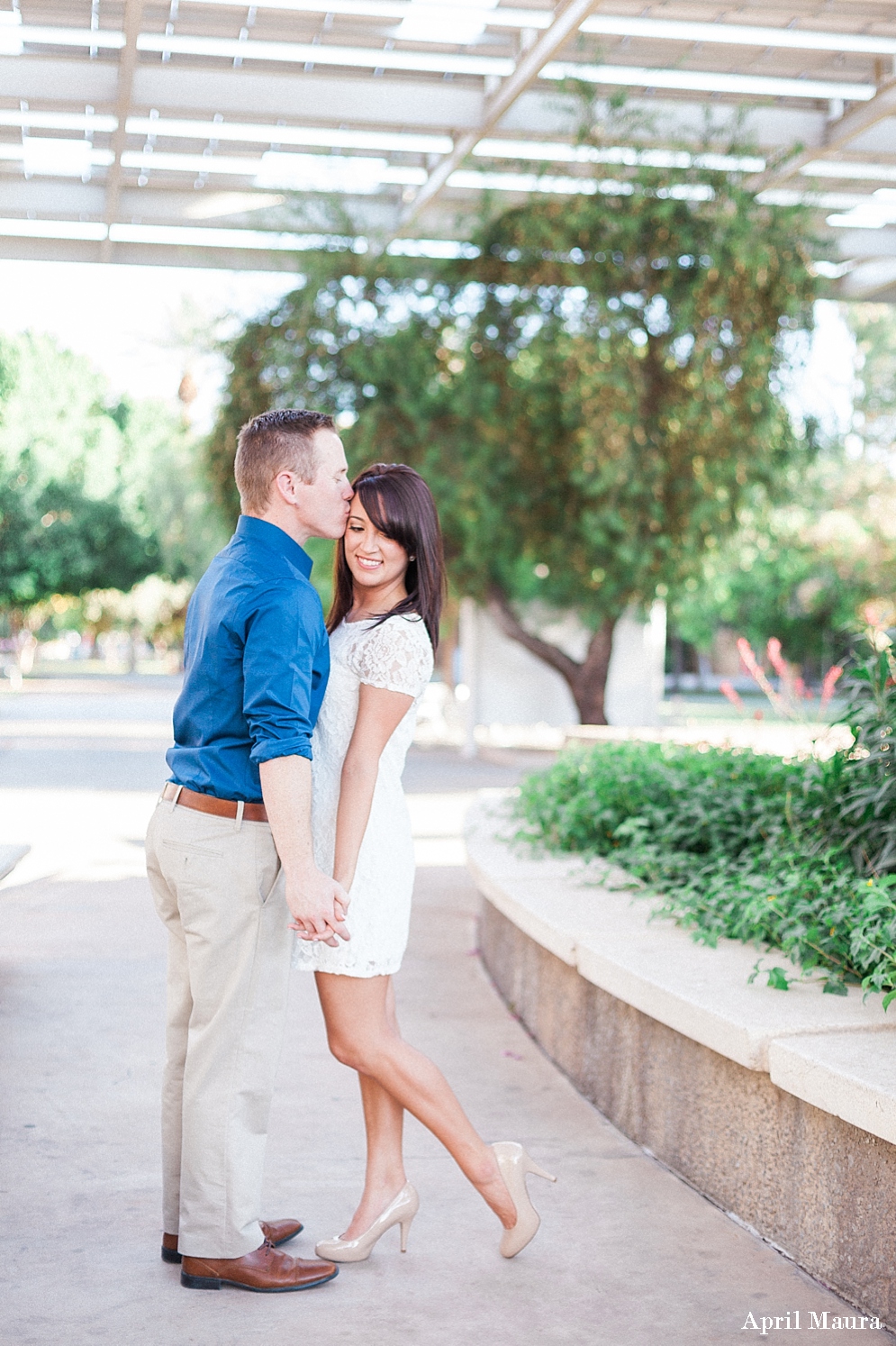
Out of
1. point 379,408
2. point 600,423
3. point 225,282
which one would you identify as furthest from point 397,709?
point 225,282

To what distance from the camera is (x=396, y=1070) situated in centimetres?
308

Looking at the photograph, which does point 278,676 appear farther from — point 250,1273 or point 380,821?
point 250,1273

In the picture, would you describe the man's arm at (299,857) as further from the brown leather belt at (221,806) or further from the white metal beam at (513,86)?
the white metal beam at (513,86)

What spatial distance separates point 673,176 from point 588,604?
16.6 ft

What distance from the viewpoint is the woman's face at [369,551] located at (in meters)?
3.12

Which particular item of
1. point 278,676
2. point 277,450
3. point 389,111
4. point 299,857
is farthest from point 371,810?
point 389,111

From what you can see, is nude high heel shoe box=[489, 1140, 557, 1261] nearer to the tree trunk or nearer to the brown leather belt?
the brown leather belt

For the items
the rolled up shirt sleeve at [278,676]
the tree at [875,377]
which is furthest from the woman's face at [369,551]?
the tree at [875,377]

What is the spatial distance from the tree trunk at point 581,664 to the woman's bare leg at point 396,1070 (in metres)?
14.2

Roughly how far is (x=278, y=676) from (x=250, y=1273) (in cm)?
131

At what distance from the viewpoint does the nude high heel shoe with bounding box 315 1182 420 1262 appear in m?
3.16

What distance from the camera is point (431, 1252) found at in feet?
10.7

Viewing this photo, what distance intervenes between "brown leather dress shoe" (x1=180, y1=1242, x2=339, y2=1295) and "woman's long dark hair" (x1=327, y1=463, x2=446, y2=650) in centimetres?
141

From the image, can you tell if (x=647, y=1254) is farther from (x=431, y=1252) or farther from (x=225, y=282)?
(x=225, y=282)
